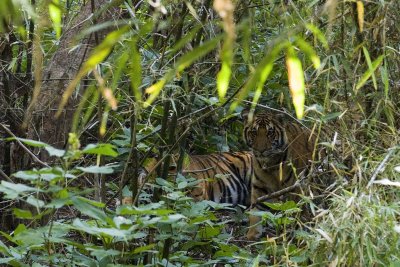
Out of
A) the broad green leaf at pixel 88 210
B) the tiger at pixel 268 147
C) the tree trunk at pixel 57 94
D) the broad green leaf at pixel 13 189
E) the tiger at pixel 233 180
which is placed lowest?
the tiger at pixel 233 180

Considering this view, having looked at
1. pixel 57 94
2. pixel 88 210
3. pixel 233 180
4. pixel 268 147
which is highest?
pixel 57 94

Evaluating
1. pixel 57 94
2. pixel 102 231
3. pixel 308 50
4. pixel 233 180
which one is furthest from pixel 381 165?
pixel 233 180

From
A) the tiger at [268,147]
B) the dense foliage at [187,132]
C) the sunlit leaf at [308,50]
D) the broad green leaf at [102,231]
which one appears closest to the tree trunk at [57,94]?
the dense foliage at [187,132]

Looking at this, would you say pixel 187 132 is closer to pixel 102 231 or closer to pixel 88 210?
pixel 102 231

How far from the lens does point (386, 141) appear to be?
8.42ft

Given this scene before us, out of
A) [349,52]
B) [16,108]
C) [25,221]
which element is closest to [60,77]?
[16,108]

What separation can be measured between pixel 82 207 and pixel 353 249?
78 cm

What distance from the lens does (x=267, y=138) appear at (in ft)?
18.8

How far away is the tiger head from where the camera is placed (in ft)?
18.7

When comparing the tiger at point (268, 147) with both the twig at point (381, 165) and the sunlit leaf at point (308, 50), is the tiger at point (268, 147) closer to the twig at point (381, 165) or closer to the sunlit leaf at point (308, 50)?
the twig at point (381, 165)

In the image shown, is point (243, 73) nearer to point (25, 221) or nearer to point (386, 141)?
point (25, 221)

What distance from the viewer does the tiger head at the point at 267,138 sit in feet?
18.7

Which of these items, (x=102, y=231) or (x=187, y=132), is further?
(x=187, y=132)

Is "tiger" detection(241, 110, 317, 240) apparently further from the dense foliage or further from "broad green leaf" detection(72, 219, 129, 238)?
"broad green leaf" detection(72, 219, 129, 238)
